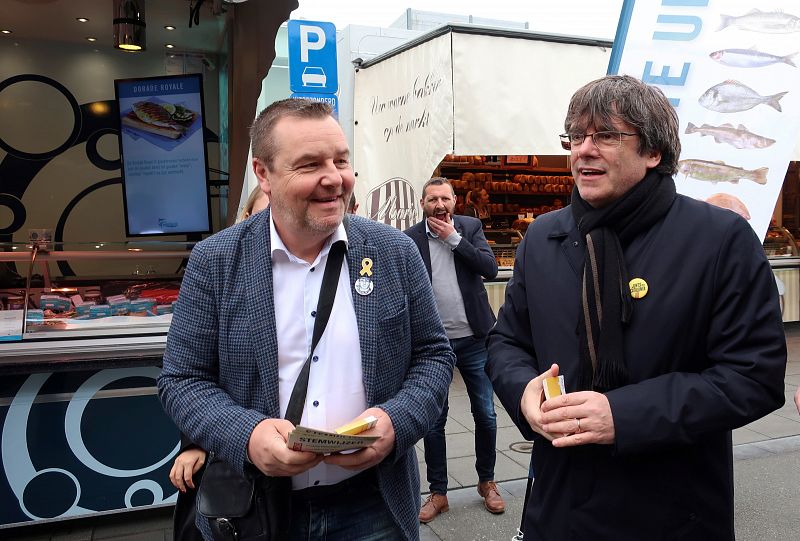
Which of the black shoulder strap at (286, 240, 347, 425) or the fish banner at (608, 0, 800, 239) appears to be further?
the fish banner at (608, 0, 800, 239)

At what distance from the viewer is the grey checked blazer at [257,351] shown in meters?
1.70

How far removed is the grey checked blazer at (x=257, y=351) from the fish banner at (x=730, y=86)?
1.95 metres

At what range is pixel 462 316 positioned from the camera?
14.0 feet

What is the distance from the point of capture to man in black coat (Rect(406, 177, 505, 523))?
4.14 m

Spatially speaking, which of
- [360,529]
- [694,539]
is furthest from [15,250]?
[694,539]

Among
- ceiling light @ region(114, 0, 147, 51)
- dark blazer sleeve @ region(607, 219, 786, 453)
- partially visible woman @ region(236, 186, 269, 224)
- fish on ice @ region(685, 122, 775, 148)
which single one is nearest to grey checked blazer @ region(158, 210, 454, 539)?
dark blazer sleeve @ region(607, 219, 786, 453)

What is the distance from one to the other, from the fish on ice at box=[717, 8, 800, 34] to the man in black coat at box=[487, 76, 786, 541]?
5.60 ft

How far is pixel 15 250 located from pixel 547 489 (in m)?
3.78

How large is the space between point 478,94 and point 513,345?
4026 mm

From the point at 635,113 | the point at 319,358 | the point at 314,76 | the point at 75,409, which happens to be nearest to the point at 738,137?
the point at 635,113

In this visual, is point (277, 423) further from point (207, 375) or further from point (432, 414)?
point (432, 414)

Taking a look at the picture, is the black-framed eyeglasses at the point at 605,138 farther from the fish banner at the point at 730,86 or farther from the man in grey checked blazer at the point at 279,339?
the fish banner at the point at 730,86

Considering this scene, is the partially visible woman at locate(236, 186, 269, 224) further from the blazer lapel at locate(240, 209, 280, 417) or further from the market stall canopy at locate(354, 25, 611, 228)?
the market stall canopy at locate(354, 25, 611, 228)

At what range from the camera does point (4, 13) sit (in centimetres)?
559
